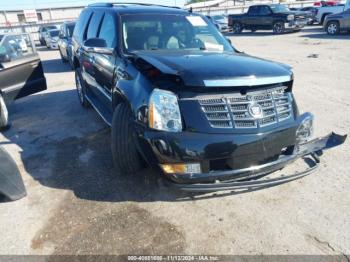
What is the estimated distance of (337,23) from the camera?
17.2 meters

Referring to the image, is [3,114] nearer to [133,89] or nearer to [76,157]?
[76,157]

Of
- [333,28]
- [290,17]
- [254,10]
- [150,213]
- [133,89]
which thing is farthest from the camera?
[254,10]

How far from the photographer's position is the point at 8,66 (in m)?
5.27

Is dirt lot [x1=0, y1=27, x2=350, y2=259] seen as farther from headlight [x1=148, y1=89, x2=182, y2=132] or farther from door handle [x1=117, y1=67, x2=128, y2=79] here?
door handle [x1=117, y1=67, x2=128, y2=79]

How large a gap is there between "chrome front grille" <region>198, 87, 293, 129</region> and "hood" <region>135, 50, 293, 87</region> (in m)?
0.12

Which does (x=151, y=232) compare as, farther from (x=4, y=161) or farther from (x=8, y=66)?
(x=8, y=66)

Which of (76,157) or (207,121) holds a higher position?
(207,121)

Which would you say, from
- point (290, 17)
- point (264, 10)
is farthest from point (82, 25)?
point (264, 10)

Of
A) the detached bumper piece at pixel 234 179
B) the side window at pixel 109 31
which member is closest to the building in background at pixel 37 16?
the side window at pixel 109 31

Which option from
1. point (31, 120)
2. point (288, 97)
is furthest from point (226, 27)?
point (288, 97)

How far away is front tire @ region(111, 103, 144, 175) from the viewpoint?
3.14m

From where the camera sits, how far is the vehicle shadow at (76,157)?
3.27m

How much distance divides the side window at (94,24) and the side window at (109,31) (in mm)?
310

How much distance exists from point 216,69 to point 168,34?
1469mm
